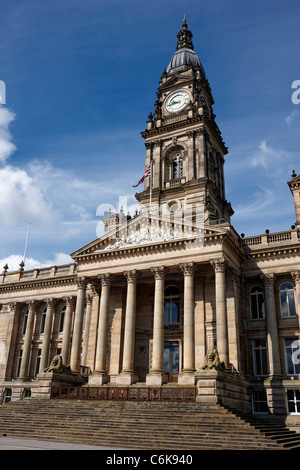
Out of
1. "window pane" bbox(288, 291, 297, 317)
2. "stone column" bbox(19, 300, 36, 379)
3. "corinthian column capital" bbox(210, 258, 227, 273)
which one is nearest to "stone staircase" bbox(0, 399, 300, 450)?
"corinthian column capital" bbox(210, 258, 227, 273)

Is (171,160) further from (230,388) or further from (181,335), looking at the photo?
(230,388)

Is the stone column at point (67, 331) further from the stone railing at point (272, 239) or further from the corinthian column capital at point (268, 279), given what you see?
the corinthian column capital at point (268, 279)

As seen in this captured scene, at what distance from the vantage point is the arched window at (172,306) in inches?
1470

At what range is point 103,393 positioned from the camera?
29656 mm

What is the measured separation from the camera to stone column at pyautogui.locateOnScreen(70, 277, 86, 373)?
3547 cm

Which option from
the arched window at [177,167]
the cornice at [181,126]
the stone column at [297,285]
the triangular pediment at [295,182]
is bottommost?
the stone column at [297,285]

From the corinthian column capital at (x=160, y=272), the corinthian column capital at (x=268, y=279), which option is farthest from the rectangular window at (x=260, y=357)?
the corinthian column capital at (x=160, y=272)

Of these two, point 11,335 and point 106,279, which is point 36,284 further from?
point 106,279

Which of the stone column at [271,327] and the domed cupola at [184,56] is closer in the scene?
the stone column at [271,327]

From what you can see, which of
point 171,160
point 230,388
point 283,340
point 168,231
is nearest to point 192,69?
point 171,160

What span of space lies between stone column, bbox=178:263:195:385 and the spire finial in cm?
3801

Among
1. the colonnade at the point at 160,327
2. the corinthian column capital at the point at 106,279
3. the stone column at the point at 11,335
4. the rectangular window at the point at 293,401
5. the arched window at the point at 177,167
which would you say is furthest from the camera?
the arched window at the point at 177,167

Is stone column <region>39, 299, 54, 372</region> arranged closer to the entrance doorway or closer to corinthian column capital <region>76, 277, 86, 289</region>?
corinthian column capital <region>76, 277, 86, 289</region>

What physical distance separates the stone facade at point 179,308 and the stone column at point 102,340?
8cm
